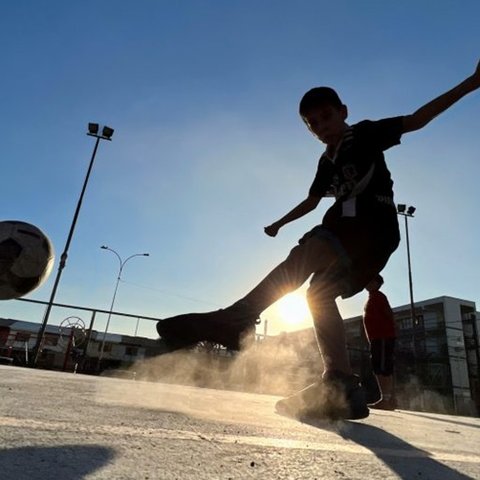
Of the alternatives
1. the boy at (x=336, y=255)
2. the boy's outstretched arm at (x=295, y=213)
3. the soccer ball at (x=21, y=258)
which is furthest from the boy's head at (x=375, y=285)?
the soccer ball at (x=21, y=258)

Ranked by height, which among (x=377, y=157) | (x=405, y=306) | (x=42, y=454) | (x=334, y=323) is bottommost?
(x=42, y=454)

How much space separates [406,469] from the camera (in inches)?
43.0

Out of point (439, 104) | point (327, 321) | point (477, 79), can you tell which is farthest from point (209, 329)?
point (477, 79)

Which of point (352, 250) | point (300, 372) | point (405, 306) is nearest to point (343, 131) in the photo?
point (352, 250)

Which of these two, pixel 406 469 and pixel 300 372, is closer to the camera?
pixel 406 469

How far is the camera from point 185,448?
1018 millimetres

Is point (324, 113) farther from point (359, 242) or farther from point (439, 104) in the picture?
point (359, 242)

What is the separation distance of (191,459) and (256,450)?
0.83 ft

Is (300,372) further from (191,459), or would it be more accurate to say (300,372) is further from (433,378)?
(433,378)

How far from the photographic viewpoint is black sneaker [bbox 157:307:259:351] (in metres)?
1.80

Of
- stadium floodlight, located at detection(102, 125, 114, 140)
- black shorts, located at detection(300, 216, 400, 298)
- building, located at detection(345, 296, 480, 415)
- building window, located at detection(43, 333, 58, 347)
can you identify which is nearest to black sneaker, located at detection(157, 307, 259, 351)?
black shorts, located at detection(300, 216, 400, 298)

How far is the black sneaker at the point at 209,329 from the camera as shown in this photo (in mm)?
1802

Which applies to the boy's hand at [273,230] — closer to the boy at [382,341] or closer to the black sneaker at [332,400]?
the black sneaker at [332,400]

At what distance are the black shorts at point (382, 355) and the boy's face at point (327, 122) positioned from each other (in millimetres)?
3010
